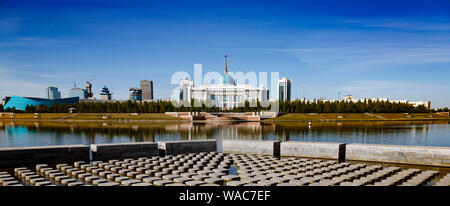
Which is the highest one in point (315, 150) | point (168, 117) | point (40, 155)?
point (40, 155)

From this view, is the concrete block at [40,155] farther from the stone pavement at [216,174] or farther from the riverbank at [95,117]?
the riverbank at [95,117]

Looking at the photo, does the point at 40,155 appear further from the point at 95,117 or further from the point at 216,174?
the point at 95,117

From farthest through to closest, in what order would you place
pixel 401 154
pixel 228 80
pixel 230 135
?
pixel 228 80
pixel 230 135
pixel 401 154

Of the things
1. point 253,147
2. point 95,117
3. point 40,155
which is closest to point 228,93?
point 95,117

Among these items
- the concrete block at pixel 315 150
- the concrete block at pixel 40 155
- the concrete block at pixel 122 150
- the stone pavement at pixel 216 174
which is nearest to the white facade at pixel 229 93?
the concrete block at pixel 315 150

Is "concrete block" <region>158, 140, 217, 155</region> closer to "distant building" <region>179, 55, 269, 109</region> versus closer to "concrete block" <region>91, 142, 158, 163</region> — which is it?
"concrete block" <region>91, 142, 158, 163</region>

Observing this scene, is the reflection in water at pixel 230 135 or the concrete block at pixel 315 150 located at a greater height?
the concrete block at pixel 315 150

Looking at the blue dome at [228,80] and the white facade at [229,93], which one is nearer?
the white facade at [229,93]

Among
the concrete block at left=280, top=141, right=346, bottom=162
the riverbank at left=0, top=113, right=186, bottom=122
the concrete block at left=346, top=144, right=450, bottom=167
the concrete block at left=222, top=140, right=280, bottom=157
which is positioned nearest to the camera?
the concrete block at left=346, top=144, right=450, bottom=167

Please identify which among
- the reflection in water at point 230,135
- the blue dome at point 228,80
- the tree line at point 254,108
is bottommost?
the reflection in water at point 230,135

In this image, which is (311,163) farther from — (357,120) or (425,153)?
(357,120)

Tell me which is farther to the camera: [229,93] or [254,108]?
[229,93]

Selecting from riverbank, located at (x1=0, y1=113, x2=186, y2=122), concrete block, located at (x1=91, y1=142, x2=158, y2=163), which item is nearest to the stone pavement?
concrete block, located at (x1=91, y1=142, x2=158, y2=163)

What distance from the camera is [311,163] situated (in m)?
15.4
